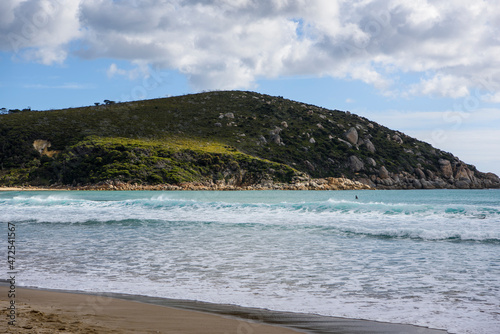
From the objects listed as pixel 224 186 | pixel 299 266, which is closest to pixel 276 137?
pixel 224 186

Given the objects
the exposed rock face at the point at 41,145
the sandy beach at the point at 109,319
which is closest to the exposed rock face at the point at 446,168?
the exposed rock face at the point at 41,145

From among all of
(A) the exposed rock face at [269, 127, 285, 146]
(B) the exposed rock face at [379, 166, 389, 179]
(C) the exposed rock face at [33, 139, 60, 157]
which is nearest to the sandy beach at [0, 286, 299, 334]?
(C) the exposed rock face at [33, 139, 60, 157]

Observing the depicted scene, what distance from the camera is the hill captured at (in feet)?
267

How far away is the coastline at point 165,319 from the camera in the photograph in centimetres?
A: 559

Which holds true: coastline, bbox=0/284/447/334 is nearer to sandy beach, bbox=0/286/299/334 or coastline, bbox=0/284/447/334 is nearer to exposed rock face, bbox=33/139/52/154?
sandy beach, bbox=0/286/299/334

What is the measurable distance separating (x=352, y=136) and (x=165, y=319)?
4369 inches

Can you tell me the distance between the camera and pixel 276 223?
71.1 ft

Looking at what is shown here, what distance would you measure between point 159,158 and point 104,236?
226 feet

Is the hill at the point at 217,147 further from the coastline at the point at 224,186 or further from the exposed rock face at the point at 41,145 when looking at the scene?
the coastline at the point at 224,186

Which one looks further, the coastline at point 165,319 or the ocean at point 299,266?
the ocean at point 299,266

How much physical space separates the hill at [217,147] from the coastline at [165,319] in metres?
71.6

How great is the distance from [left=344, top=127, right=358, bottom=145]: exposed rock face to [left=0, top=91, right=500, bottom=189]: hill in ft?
0.95

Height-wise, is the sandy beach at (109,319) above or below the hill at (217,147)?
below

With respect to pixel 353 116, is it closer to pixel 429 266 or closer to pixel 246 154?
pixel 246 154
